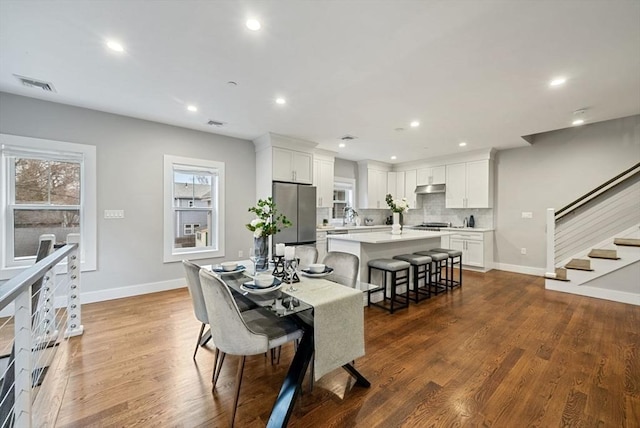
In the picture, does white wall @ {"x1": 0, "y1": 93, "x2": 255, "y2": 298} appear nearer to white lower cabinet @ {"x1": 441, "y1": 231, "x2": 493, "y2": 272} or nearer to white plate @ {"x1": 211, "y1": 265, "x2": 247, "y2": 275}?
white plate @ {"x1": 211, "y1": 265, "x2": 247, "y2": 275}

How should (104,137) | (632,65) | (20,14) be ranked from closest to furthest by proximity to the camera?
(20,14)
(632,65)
(104,137)

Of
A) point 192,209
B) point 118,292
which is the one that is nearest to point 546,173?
point 192,209

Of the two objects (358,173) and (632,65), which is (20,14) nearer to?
(632,65)

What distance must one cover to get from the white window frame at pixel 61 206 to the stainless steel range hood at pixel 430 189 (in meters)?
6.47

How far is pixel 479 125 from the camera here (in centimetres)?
420

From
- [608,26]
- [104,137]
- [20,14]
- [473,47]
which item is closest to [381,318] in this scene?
[473,47]

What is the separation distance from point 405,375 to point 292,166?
3.85 m

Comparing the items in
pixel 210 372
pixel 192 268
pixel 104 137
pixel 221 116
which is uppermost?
pixel 221 116

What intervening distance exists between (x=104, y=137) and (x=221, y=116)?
166 centimetres

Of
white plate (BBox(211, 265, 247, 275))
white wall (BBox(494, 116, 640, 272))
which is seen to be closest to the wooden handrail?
white wall (BBox(494, 116, 640, 272))

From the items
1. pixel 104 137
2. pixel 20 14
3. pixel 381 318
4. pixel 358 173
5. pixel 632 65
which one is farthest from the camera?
pixel 358 173

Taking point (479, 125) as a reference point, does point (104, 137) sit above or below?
below

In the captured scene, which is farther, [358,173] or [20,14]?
[358,173]

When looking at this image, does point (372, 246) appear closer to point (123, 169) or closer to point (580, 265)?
point (580, 265)
